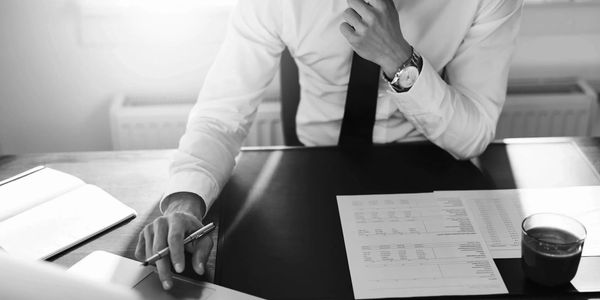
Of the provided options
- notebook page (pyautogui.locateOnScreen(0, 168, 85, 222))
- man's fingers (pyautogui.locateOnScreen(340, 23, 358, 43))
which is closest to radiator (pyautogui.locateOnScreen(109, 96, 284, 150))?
notebook page (pyautogui.locateOnScreen(0, 168, 85, 222))

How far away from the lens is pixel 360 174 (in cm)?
130

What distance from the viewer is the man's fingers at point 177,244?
39.9 inches

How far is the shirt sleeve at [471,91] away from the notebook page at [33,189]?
668 mm

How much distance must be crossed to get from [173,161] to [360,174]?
360 mm

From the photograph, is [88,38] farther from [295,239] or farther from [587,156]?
[587,156]

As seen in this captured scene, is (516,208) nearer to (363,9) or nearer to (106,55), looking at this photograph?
(363,9)

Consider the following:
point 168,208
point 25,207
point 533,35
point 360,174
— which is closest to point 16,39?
point 25,207

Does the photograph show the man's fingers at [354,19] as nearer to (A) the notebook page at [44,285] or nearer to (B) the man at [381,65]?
(B) the man at [381,65]

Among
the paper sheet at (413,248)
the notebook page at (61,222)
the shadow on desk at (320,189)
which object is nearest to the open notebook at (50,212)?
the notebook page at (61,222)

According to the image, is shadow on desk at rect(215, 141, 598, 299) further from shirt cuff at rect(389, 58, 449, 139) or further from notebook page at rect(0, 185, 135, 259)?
notebook page at rect(0, 185, 135, 259)

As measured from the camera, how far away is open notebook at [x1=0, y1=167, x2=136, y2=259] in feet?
3.62

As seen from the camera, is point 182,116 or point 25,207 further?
point 182,116

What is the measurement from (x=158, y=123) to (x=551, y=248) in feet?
4.39

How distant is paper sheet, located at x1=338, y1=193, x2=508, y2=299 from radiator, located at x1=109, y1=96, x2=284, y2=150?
91 centimetres
